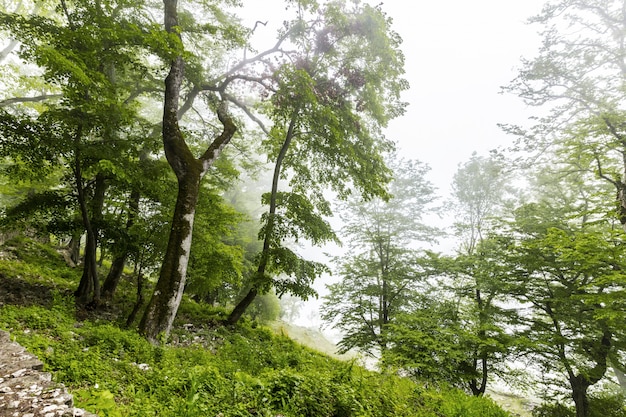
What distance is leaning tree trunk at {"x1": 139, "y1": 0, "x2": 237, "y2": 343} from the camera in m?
6.36

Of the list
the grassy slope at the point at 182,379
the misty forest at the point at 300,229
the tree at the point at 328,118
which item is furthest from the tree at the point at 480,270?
the tree at the point at 328,118

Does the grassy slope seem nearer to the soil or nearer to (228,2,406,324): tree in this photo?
the soil

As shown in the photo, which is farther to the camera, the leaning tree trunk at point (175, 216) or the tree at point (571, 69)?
the tree at point (571, 69)

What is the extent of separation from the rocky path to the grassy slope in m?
0.16

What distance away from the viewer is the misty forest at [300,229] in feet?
17.4

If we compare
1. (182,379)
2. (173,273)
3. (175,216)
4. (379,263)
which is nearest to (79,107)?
(175,216)

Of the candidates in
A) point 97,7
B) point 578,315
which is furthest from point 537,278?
point 97,7

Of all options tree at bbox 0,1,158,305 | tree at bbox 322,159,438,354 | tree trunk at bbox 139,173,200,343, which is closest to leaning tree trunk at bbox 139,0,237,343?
tree trunk at bbox 139,173,200,343

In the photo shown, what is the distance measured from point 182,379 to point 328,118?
7.54 metres

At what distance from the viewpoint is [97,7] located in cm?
703

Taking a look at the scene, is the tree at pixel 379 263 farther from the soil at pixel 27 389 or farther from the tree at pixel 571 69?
the soil at pixel 27 389

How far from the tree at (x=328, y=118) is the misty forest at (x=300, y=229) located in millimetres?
80

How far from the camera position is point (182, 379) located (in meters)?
4.11

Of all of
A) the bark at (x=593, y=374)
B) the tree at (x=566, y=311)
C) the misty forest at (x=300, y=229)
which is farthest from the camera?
the bark at (x=593, y=374)
